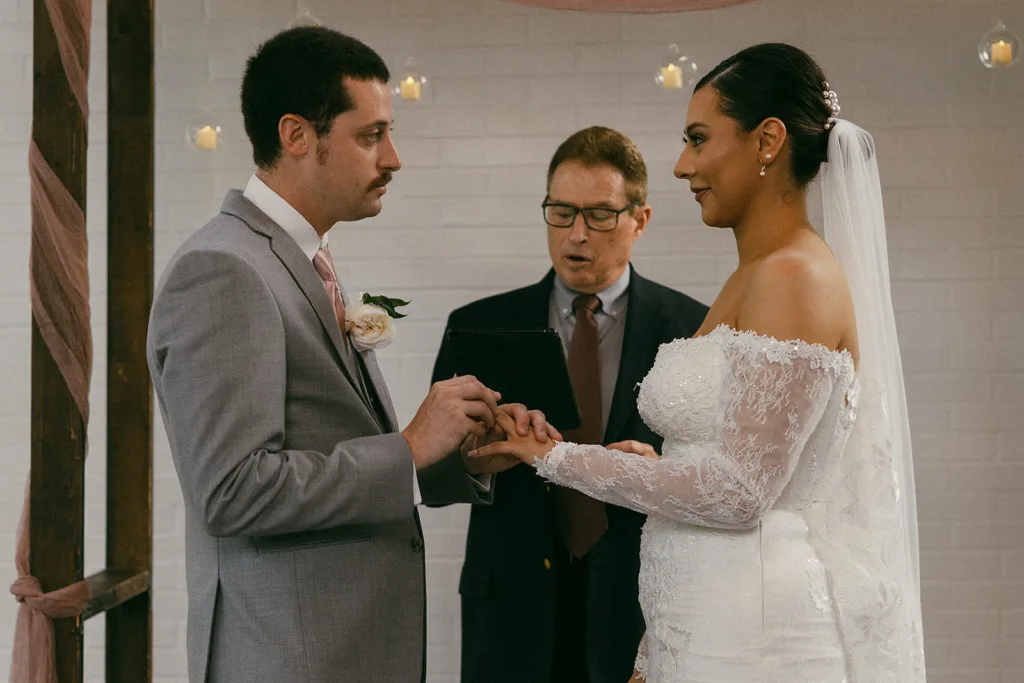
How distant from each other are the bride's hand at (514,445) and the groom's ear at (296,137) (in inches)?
26.8

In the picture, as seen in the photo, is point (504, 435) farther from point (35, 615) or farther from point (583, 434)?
point (35, 615)

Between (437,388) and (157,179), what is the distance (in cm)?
→ 221

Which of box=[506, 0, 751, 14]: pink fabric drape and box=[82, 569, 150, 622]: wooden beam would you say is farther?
box=[82, 569, 150, 622]: wooden beam

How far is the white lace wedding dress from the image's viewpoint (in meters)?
2.09

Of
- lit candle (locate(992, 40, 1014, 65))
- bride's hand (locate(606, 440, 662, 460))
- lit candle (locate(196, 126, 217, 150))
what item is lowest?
bride's hand (locate(606, 440, 662, 460))

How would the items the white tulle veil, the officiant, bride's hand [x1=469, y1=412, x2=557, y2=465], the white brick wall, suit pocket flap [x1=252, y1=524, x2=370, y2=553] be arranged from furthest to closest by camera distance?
the white brick wall → the officiant → bride's hand [x1=469, y1=412, x2=557, y2=465] → the white tulle veil → suit pocket flap [x1=252, y1=524, x2=370, y2=553]

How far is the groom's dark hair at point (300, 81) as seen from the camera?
2145 millimetres

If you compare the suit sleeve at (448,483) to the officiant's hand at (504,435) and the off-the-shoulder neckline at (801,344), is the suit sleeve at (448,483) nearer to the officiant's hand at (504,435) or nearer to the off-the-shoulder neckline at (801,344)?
the officiant's hand at (504,435)

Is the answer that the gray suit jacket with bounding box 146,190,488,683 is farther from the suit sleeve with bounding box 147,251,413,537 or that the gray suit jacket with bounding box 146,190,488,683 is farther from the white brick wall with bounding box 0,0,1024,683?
the white brick wall with bounding box 0,0,1024,683

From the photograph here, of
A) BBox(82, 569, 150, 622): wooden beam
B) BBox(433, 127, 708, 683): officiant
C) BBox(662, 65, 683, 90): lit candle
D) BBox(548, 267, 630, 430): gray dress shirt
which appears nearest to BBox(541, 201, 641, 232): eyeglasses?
BBox(433, 127, 708, 683): officiant

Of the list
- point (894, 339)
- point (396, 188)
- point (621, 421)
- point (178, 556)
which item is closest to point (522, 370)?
point (621, 421)

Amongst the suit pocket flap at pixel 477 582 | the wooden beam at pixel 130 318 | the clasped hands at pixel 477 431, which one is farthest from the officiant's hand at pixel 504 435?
the wooden beam at pixel 130 318

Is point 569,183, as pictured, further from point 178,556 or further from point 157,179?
point 178,556

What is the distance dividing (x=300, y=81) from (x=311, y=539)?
0.87m
